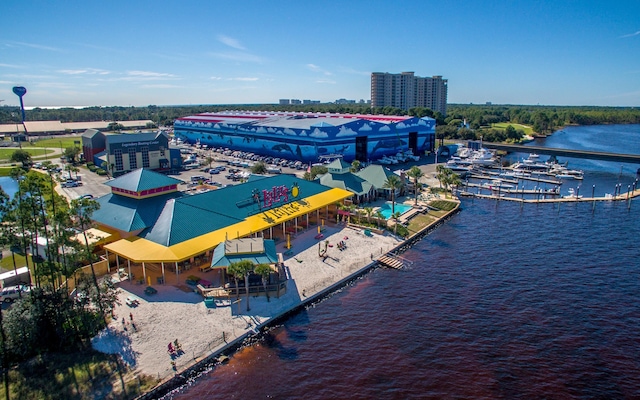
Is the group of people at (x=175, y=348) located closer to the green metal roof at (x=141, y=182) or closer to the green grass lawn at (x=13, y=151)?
the green metal roof at (x=141, y=182)

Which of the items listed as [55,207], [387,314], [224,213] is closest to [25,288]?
[55,207]

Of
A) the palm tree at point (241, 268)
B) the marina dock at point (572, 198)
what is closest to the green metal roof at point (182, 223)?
the palm tree at point (241, 268)

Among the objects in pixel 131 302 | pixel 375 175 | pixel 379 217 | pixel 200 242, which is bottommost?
pixel 131 302

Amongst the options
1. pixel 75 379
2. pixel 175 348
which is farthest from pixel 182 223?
pixel 75 379

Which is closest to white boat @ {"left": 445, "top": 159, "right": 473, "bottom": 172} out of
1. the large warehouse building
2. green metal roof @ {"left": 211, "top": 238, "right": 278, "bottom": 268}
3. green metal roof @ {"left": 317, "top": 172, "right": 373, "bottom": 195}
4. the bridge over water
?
the large warehouse building

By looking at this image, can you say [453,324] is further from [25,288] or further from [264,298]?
[25,288]

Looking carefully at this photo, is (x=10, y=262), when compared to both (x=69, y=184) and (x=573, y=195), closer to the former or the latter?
(x=69, y=184)

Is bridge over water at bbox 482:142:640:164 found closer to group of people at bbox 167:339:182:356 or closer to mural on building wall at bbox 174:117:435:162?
mural on building wall at bbox 174:117:435:162
